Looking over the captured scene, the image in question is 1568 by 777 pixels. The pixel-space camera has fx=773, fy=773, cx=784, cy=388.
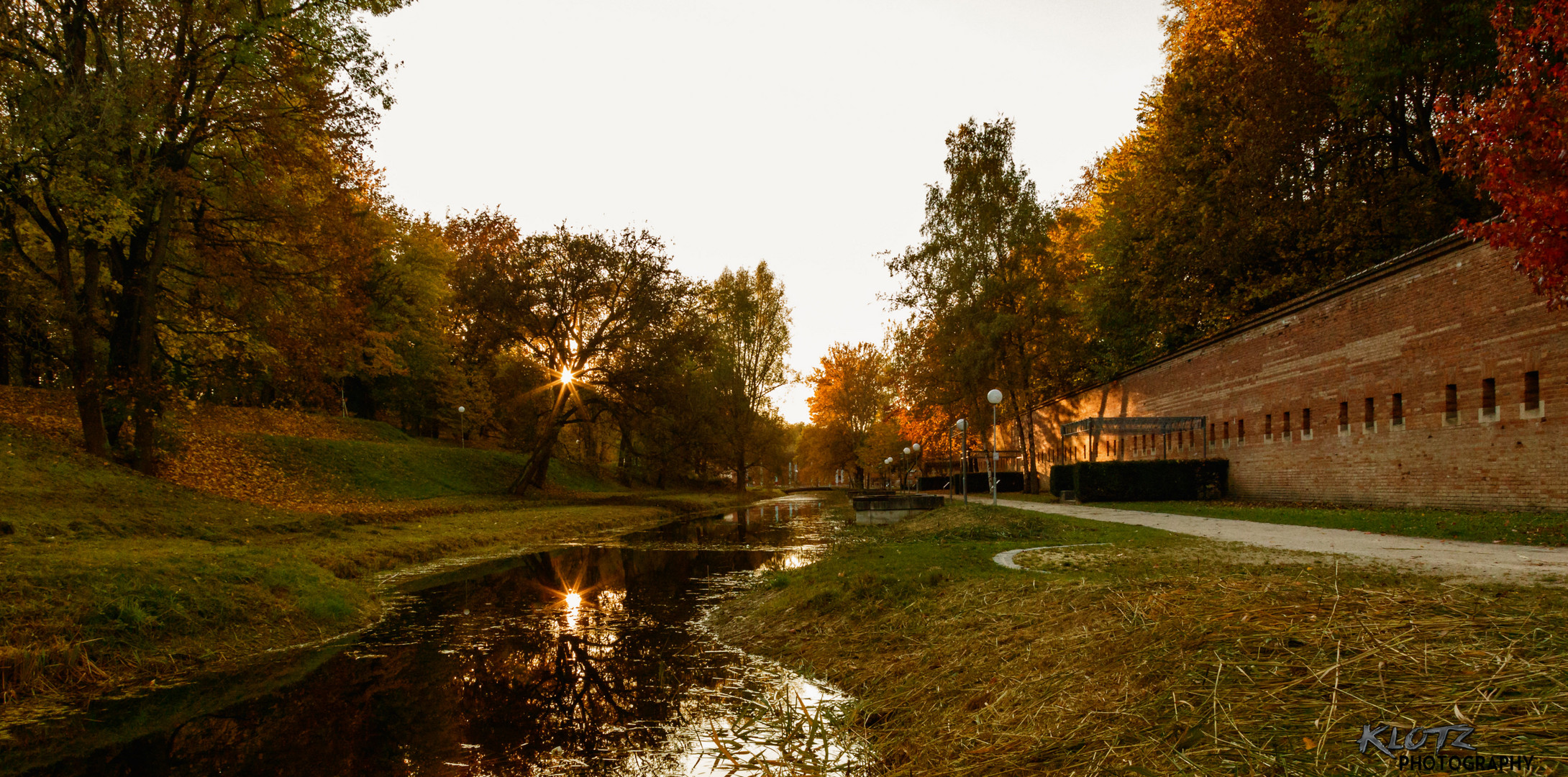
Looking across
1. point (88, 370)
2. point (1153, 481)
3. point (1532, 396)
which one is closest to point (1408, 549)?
point (1532, 396)

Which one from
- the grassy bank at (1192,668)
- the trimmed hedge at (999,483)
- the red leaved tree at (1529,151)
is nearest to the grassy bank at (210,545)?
the grassy bank at (1192,668)

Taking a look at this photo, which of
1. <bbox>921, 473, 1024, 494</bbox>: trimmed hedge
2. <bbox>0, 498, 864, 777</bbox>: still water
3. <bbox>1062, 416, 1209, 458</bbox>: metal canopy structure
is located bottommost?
<bbox>921, 473, 1024, 494</bbox>: trimmed hedge

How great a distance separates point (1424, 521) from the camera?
12664mm

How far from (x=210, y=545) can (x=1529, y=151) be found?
18.5 m

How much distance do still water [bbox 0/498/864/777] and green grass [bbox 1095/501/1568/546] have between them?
10.6 m

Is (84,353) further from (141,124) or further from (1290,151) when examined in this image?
(1290,151)

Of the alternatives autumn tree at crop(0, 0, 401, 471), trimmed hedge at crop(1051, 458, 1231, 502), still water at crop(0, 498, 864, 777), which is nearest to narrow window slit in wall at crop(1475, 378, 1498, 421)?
trimmed hedge at crop(1051, 458, 1231, 502)

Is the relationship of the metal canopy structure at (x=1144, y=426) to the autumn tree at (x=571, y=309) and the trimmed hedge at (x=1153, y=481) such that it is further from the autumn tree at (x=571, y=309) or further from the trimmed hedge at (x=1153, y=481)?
the autumn tree at (x=571, y=309)

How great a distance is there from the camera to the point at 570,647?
23.3 feet

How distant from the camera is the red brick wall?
532 inches

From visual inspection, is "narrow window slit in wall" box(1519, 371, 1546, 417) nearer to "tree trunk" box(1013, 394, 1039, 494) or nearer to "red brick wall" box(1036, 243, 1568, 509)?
"red brick wall" box(1036, 243, 1568, 509)

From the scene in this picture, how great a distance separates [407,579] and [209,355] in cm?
1195

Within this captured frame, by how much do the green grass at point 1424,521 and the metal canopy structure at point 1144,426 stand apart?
7.05 metres

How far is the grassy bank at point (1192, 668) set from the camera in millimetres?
2715
